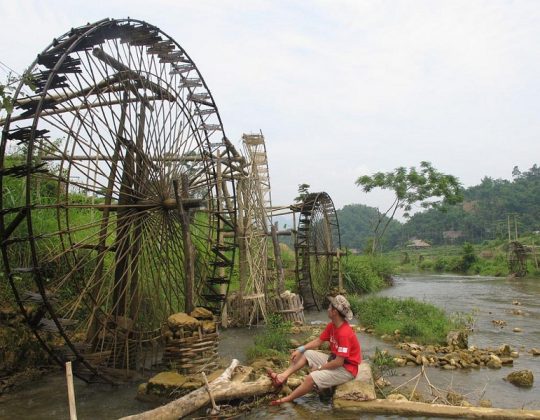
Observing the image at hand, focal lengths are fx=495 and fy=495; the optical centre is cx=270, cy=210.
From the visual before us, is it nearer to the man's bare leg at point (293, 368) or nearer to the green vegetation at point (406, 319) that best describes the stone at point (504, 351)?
the green vegetation at point (406, 319)

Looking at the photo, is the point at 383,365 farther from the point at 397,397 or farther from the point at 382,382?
the point at 397,397

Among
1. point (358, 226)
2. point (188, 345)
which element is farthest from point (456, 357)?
point (358, 226)

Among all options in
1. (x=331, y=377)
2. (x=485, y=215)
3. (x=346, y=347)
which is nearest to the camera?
(x=346, y=347)

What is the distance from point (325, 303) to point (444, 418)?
11.9 m

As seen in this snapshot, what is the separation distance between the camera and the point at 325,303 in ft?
58.1

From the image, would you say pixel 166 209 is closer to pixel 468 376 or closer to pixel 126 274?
pixel 126 274

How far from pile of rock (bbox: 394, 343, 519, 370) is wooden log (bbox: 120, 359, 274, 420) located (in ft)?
11.0

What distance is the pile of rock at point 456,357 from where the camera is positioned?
8938mm

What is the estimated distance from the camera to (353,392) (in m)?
6.25

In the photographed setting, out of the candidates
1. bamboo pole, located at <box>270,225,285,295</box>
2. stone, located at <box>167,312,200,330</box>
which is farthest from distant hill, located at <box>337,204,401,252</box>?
stone, located at <box>167,312,200,330</box>

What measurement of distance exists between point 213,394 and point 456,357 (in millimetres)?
5202

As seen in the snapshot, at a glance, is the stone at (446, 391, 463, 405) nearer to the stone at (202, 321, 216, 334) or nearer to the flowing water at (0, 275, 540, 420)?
the flowing water at (0, 275, 540, 420)

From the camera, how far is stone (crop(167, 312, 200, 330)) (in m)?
7.59

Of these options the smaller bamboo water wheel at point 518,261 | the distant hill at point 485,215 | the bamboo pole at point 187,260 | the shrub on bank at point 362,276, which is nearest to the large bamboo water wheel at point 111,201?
the bamboo pole at point 187,260
